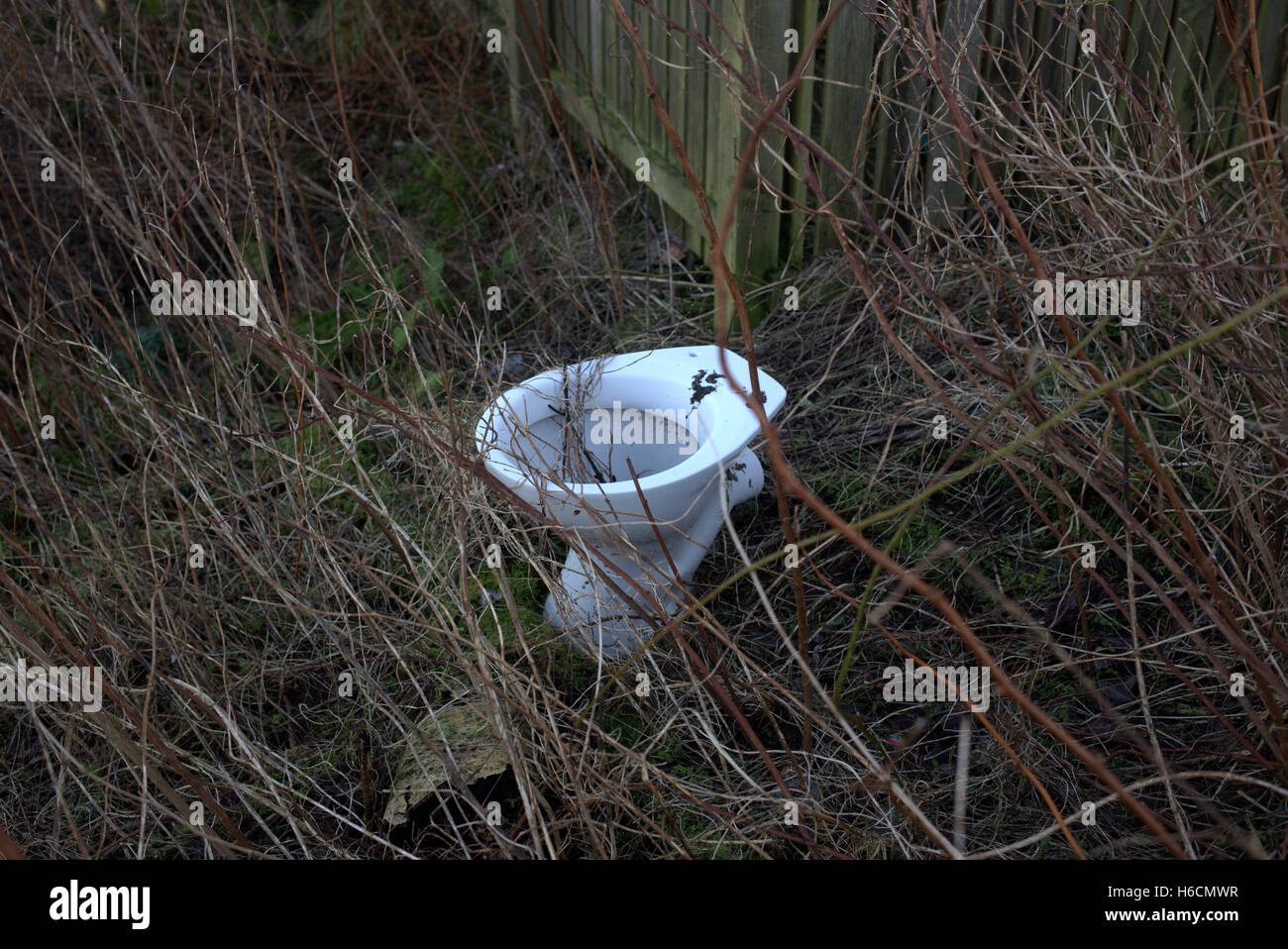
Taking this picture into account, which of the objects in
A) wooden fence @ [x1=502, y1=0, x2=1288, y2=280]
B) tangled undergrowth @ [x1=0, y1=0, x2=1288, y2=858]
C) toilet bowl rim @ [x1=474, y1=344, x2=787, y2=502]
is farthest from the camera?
wooden fence @ [x1=502, y1=0, x2=1288, y2=280]

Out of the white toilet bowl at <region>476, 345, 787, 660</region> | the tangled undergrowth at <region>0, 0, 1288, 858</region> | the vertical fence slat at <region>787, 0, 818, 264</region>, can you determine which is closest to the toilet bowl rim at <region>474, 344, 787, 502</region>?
the white toilet bowl at <region>476, 345, 787, 660</region>

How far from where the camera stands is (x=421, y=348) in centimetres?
296

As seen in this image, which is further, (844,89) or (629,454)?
(844,89)

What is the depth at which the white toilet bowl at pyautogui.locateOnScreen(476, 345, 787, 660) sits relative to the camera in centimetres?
182

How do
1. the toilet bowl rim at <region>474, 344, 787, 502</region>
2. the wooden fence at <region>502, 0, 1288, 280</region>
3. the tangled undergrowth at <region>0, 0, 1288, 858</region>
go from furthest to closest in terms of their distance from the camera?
1. the wooden fence at <region>502, 0, 1288, 280</region>
2. the toilet bowl rim at <region>474, 344, 787, 502</region>
3. the tangled undergrowth at <region>0, 0, 1288, 858</region>

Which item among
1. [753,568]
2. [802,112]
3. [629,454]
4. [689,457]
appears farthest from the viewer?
[802,112]

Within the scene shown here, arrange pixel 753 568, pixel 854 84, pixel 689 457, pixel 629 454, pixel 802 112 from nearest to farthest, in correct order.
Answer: pixel 753 568 < pixel 689 457 < pixel 629 454 < pixel 854 84 < pixel 802 112

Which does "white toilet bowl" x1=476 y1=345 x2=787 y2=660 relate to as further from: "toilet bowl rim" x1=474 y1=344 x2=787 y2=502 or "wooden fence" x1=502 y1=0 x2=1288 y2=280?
"wooden fence" x1=502 y1=0 x2=1288 y2=280

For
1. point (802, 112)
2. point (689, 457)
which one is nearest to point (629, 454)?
point (689, 457)

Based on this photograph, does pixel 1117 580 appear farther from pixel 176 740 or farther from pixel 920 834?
→ pixel 176 740

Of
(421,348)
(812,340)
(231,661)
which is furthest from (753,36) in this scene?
(231,661)

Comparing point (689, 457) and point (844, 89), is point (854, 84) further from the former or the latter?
point (689, 457)

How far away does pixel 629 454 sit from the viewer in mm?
2250

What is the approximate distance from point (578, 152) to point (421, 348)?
1462 mm
